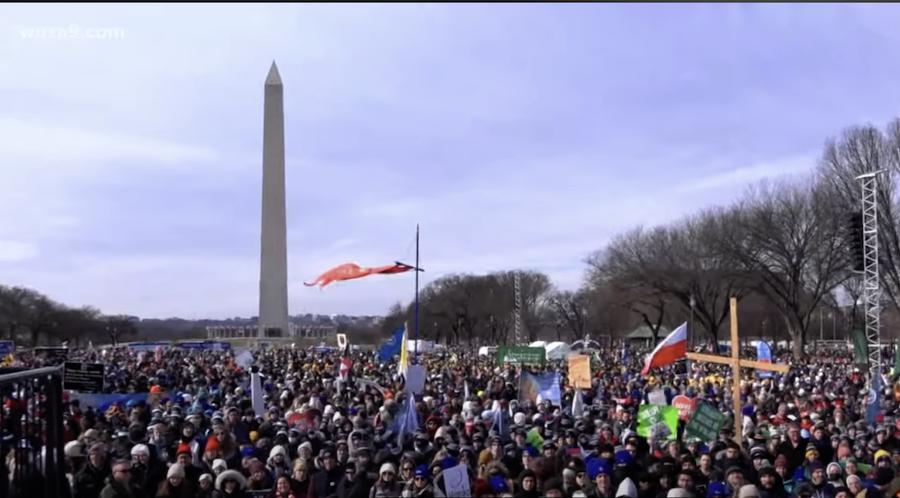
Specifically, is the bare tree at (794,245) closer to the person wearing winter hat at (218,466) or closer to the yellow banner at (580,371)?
the yellow banner at (580,371)

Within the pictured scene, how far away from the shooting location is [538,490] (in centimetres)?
762

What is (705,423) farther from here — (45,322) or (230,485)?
(45,322)

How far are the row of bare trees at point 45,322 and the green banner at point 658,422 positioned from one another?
238 ft

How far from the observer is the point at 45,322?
82.2 m

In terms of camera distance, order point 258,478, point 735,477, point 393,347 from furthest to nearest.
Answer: point 393,347, point 258,478, point 735,477

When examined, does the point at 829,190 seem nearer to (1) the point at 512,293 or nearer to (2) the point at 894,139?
(2) the point at 894,139

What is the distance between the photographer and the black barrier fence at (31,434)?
392cm

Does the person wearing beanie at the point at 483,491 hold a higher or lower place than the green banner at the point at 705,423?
lower

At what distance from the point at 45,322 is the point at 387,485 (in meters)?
82.6

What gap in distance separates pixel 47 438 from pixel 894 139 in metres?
36.1

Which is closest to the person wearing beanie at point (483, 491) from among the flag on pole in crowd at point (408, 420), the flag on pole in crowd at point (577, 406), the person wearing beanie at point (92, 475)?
the person wearing beanie at point (92, 475)

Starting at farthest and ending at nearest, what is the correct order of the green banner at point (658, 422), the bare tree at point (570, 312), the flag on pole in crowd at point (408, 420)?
the bare tree at point (570, 312) < the flag on pole in crowd at point (408, 420) < the green banner at point (658, 422)

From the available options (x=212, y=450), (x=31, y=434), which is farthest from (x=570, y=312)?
(x=31, y=434)

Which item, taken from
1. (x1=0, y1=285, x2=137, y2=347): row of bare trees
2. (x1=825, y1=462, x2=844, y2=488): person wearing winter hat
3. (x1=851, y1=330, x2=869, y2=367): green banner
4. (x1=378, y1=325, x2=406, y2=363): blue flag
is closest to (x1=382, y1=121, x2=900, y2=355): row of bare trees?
(x1=851, y1=330, x2=869, y2=367): green banner
